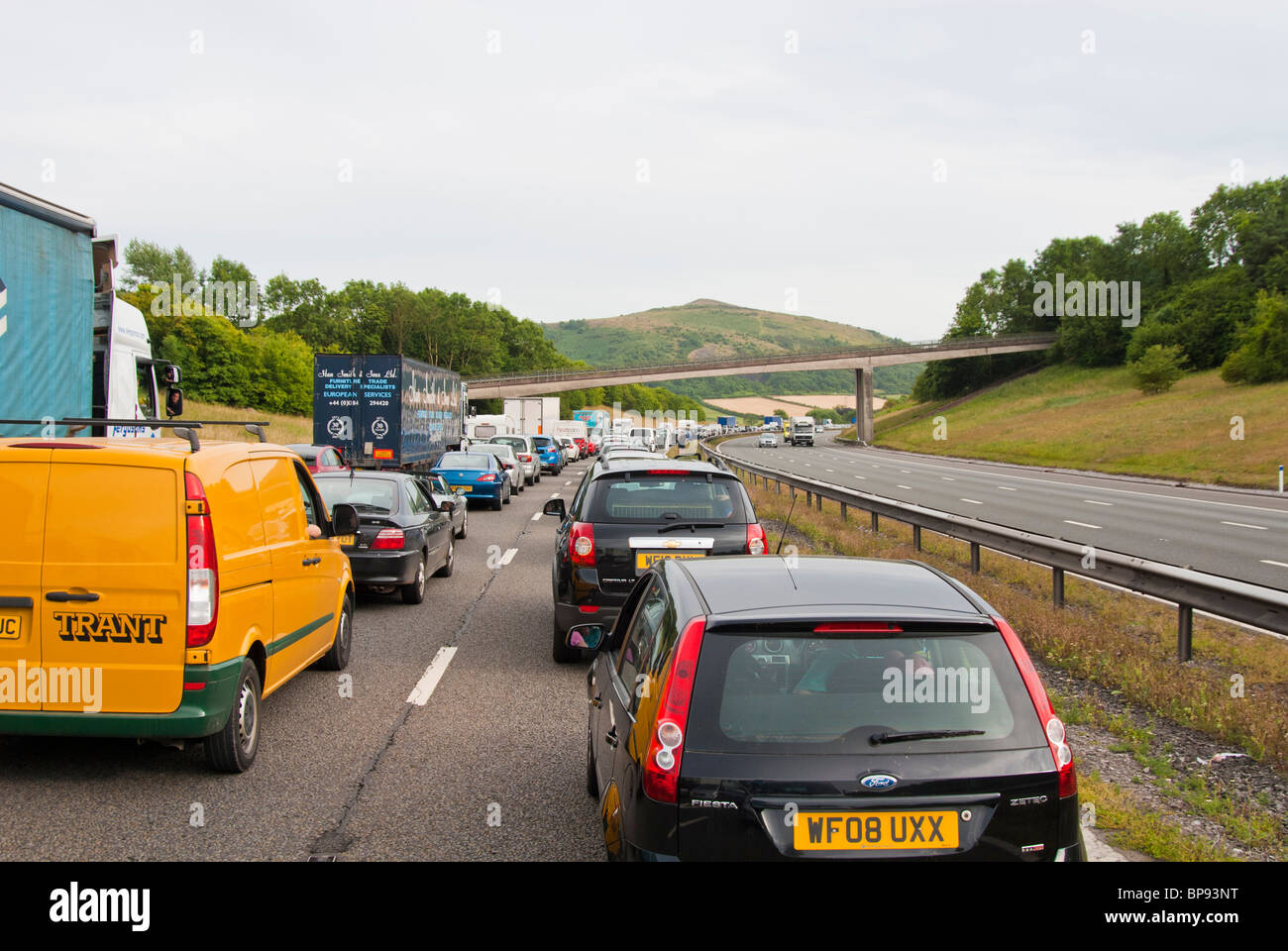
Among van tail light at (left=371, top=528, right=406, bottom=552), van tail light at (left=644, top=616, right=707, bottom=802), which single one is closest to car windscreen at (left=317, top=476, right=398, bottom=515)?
van tail light at (left=371, top=528, right=406, bottom=552)

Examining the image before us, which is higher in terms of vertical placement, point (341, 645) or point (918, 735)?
point (918, 735)

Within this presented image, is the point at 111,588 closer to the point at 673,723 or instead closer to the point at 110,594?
the point at 110,594

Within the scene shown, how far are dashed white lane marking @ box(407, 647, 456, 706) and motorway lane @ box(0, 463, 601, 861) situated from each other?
77mm

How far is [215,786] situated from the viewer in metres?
5.61

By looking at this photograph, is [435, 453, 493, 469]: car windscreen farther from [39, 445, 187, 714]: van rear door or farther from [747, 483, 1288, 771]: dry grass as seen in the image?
[39, 445, 187, 714]: van rear door

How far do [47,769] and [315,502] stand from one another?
8.90ft

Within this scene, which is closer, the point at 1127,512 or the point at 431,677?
the point at 431,677

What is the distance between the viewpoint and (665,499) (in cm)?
892

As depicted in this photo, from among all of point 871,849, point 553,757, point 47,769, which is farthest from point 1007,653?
point 47,769

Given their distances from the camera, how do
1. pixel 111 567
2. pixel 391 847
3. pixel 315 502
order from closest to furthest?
pixel 391 847 → pixel 111 567 → pixel 315 502

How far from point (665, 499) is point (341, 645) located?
2836 mm

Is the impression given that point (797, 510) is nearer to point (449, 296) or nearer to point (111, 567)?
point (111, 567)

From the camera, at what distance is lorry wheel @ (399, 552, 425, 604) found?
11.7 m

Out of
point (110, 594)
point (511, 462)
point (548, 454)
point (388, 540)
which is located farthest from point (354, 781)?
point (548, 454)
